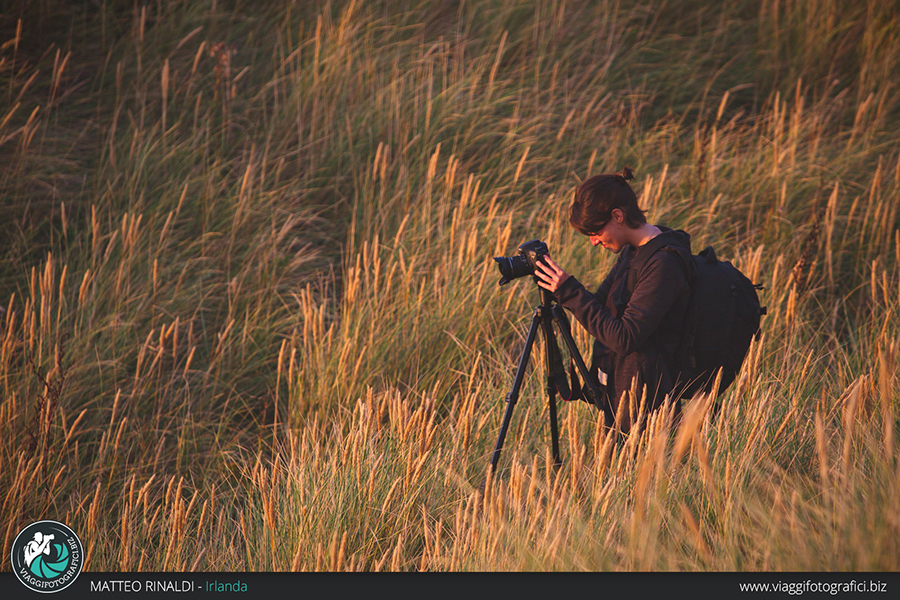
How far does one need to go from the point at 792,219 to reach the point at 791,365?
1.80 m

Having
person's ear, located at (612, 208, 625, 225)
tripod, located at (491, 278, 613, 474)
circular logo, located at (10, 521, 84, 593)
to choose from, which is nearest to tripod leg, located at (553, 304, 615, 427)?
tripod, located at (491, 278, 613, 474)

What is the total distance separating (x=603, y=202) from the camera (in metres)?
2.48

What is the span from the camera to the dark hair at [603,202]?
248 centimetres

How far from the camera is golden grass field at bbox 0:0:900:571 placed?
2.33m

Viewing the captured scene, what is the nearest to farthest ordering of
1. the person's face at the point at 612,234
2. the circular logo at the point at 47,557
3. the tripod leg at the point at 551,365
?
1. the circular logo at the point at 47,557
2. the person's face at the point at 612,234
3. the tripod leg at the point at 551,365

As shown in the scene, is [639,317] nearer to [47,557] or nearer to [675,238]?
[675,238]

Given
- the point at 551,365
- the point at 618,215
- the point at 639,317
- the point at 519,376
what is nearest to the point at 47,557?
the point at 519,376

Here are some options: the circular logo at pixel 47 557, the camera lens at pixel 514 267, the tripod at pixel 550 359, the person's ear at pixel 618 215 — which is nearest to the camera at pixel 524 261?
the camera lens at pixel 514 267

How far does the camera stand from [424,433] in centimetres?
263

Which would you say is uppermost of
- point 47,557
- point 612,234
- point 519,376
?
point 612,234

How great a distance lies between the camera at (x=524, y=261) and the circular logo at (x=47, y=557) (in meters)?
1.71

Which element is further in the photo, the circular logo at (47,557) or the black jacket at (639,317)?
the black jacket at (639,317)

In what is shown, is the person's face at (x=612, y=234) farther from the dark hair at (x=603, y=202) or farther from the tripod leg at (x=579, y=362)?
the tripod leg at (x=579, y=362)

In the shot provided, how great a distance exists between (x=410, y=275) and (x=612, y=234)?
161cm
